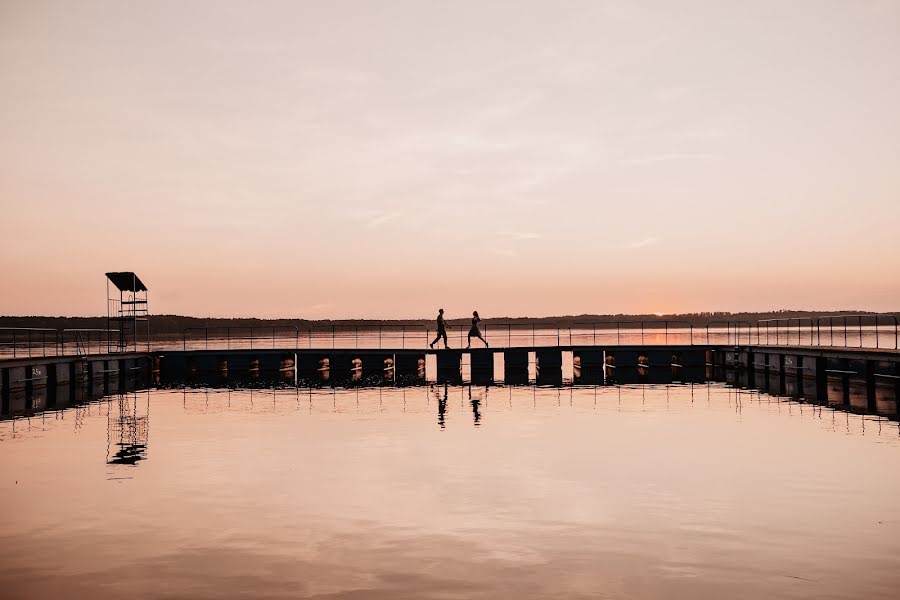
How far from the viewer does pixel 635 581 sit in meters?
9.66

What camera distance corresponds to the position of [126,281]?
4562 cm

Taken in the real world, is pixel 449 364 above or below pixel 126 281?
below

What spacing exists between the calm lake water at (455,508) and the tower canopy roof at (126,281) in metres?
21.3

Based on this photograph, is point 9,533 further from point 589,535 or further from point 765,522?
point 765,522

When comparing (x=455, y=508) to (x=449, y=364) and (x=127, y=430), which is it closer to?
(x=127, y=430)

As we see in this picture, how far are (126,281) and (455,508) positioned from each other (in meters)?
36.9

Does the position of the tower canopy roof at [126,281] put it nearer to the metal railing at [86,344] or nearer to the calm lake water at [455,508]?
the metal railing at [86,344]

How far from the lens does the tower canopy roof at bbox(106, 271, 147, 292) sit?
148ft

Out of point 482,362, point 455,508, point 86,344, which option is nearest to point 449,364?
point 482,362

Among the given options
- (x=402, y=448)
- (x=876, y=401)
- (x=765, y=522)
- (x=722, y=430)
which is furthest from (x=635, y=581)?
(x=876, y=401)

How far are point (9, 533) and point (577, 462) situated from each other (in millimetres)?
10427

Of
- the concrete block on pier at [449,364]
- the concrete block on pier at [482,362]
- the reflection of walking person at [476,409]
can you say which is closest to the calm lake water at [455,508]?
the reflection of walking person at [476,409]

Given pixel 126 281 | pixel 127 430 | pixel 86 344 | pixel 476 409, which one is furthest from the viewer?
pixel 86 344

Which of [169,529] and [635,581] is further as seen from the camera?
[169,529]
